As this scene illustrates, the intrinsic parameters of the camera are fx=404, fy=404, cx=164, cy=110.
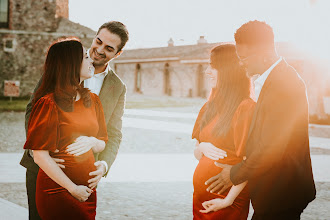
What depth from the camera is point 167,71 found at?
117ft

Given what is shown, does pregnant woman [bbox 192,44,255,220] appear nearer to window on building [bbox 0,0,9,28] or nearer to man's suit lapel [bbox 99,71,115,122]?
man's suit lapel [bbox 99,71,115,122]

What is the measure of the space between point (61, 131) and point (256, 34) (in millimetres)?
1159

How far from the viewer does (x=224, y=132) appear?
2307 mm

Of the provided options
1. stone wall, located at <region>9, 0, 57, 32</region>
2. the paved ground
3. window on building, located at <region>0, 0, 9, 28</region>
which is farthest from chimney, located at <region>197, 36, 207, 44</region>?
the paved ground

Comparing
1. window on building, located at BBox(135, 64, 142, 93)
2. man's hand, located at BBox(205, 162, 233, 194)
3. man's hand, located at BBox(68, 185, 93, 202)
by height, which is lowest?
window on building, located at BBox(135, 64, 142, 93)

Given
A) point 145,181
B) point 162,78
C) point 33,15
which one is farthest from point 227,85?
point 162,78

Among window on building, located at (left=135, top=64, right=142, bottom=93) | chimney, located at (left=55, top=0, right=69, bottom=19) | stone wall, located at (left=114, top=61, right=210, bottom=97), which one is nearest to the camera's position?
chimney, located at (left=55, top=0, right=69, bottom=19)

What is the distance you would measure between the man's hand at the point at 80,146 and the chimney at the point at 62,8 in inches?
967

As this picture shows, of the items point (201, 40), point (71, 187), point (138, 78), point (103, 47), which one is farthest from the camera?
point (201, 40)

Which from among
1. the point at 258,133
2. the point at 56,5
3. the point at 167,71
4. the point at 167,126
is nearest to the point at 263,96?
the point at 258,133

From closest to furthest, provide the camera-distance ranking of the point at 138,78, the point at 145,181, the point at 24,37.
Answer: the point at 145,181
the point at 24,37
the point at 138,78

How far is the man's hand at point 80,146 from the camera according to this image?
7.26 feet

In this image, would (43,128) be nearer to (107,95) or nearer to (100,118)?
(100,118)

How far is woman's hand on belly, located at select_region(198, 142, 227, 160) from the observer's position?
2312mm
